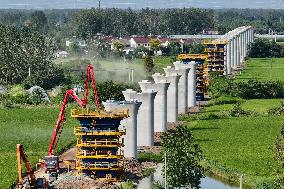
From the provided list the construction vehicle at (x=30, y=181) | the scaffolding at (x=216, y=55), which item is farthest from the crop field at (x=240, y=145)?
the scaffolding at (x=216, y=55)

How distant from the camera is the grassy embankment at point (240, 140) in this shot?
40500mm

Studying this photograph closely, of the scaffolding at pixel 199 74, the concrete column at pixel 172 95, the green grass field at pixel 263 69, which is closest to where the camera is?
the concrete column at pixel 172 95

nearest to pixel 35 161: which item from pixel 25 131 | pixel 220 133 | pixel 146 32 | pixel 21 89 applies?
pixel 25 131

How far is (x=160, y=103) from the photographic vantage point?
52.8 metres

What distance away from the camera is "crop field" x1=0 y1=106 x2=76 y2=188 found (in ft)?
138

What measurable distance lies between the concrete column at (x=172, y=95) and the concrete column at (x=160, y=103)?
12.1 ft

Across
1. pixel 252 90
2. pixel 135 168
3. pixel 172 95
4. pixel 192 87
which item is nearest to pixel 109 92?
pixel 172 95

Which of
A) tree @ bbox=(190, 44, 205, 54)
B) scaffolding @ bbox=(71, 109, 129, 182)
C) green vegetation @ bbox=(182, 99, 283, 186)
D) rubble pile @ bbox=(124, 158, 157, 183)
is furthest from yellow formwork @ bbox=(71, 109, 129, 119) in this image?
tree @ bbox=(190, 44, 205, 54)

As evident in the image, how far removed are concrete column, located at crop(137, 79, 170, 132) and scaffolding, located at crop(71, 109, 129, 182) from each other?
1353 cm

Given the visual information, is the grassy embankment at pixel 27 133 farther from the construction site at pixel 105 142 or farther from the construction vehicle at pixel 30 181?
the construction vehicle at pixel 30 181

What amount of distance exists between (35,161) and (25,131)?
367 inches

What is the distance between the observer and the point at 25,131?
51.8 meters

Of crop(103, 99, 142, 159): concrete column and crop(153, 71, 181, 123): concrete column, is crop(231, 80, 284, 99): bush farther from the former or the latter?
crop(103, 99, 142, 159): concrete column

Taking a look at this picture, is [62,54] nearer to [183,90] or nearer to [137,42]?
[137,42]
